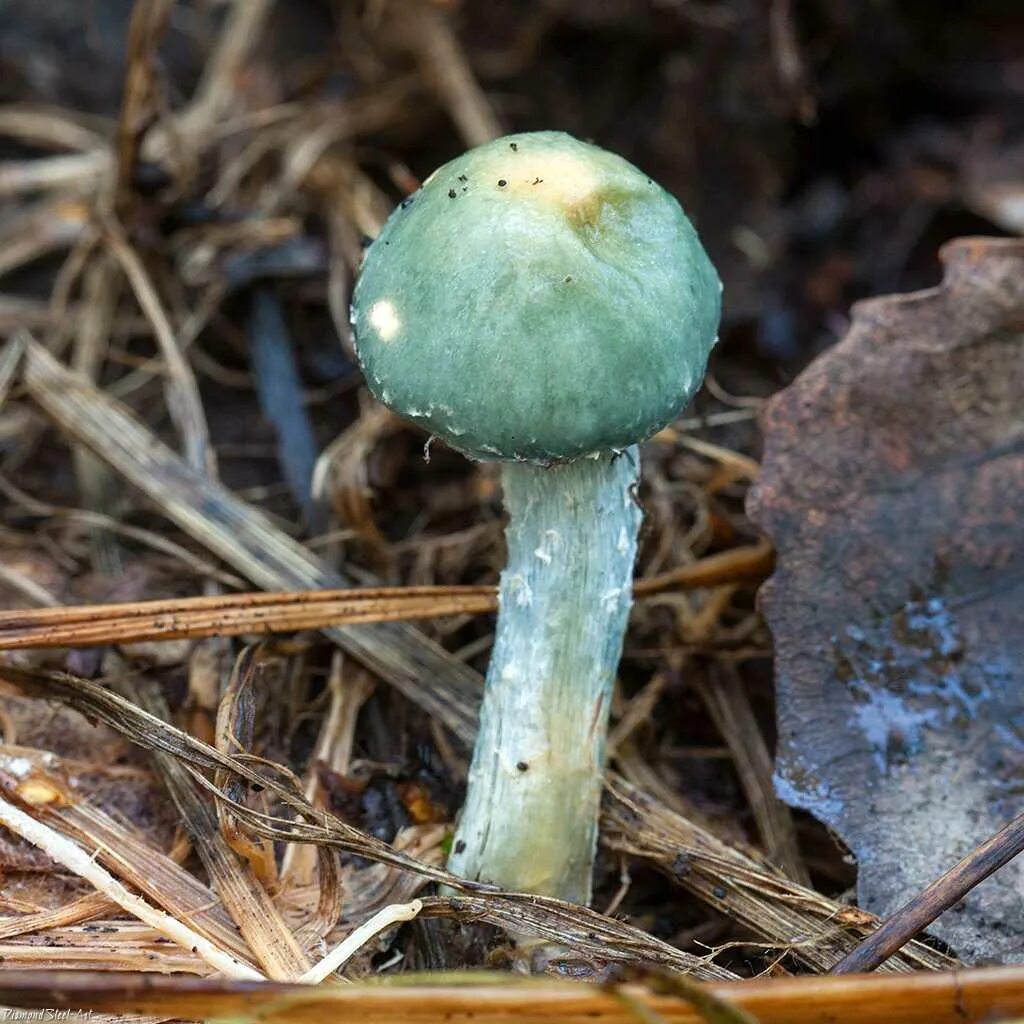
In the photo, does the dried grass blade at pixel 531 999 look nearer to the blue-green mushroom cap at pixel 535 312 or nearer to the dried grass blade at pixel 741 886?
the dried grass blade at pixel 741 886

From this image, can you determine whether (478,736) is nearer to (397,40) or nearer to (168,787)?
(168,787)

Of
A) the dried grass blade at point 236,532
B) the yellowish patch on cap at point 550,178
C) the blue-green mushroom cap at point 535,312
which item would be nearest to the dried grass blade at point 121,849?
the dried grass blade at point 236,532

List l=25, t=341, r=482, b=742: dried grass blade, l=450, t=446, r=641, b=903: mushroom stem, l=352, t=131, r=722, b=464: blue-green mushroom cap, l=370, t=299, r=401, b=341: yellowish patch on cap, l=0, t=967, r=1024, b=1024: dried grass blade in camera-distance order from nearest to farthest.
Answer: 1. l=0, t=967, r=1024, b=1024: dried grass blade
2. l=352, t=131, r=722, b=464: blue-green mushroom cap
3. l=370, t=299, r=401, b=341: yellowish patch on cap
4. l=450, t=446, r=641, b=903: mushroom stem
5. l=25, t=341, r=482, b=742: dried grass blade

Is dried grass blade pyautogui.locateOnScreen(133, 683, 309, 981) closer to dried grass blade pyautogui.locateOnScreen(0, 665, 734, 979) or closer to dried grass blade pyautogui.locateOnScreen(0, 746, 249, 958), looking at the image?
dried grass blade pyautogui.locateOnScreen(0, 746, 249, 958)

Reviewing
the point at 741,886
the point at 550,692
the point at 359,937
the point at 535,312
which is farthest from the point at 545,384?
the point at 741,886

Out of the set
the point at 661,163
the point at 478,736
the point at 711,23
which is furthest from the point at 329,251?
the point at 478,736

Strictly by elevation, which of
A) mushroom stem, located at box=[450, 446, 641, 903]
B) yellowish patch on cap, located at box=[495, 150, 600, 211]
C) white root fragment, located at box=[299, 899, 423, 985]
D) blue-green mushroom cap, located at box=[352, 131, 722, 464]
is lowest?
white root fragment, located at box=[299, 899, 423, 985]

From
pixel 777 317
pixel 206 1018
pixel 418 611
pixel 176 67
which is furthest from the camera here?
pixel 176 67

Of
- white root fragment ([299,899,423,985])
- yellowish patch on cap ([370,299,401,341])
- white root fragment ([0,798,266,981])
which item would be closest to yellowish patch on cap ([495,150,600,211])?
yellowish patch on cap ([370,299,401,341])
